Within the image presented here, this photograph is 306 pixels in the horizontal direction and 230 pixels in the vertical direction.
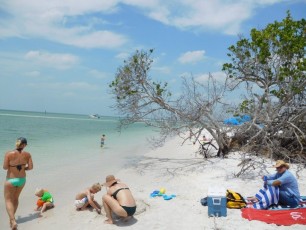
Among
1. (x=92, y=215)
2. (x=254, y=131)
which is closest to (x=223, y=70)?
(x=254, y=131)

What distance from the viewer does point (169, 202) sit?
22.1 ft

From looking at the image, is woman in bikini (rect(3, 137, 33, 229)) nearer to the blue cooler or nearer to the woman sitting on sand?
the woman sitting on sand

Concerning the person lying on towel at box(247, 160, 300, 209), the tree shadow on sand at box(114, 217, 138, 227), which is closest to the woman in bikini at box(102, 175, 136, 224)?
the tree shadow on sand at box(114, 217, 138, 227)

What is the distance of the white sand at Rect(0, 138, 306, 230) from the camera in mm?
5512

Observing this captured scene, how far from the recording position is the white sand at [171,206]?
→ 551 cm

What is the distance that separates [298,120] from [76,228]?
832 centimetres

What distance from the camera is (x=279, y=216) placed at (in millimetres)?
5359

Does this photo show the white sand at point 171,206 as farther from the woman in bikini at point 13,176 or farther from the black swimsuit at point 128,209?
the woman in bikini at point 13,176

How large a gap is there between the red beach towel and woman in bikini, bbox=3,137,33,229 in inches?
155

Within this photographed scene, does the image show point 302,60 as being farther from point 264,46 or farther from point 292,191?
point 292,191

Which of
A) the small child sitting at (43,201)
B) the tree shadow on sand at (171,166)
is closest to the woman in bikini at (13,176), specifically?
the small child sitting at (43,201)

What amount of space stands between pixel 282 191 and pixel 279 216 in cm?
52

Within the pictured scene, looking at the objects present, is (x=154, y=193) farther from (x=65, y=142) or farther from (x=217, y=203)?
(x=65, y=142)

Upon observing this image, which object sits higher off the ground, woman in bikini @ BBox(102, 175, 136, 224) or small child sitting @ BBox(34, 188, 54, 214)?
woman in bikini @ BBox(102, 175, 136, 224)
